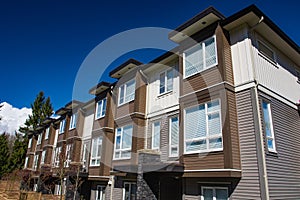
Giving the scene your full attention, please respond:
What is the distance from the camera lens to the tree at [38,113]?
41375 millimetres

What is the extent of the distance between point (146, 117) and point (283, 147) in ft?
25.4

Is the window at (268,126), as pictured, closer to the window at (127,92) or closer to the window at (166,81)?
the window at (166,81)

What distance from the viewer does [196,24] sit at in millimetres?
10891

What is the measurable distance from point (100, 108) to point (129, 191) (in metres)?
8.04

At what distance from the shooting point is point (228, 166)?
26.9 feet

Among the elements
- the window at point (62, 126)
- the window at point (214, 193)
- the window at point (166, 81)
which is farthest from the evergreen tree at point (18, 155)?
the window at point (214, 193)

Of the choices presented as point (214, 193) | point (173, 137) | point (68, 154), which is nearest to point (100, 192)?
point (68, 154)

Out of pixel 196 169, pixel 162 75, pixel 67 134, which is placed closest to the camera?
pixel 196 169

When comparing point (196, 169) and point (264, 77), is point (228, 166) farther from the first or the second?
point (264, 77)

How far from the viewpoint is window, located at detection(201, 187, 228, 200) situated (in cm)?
870

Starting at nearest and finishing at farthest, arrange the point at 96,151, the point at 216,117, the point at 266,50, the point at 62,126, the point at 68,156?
the point at 216,117 < the point at 266,50 < the point at 96,151 < the point at 68,156 < the point at 62,126

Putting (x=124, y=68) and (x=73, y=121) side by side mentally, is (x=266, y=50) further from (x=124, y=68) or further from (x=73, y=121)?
(x=73, y=121)

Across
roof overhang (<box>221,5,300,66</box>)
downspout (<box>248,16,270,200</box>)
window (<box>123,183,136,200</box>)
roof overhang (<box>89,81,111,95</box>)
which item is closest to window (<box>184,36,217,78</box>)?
roof overhang (<box>221,5,300,66</box>)

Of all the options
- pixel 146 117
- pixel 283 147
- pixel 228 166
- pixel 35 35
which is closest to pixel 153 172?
pixel 228 166
